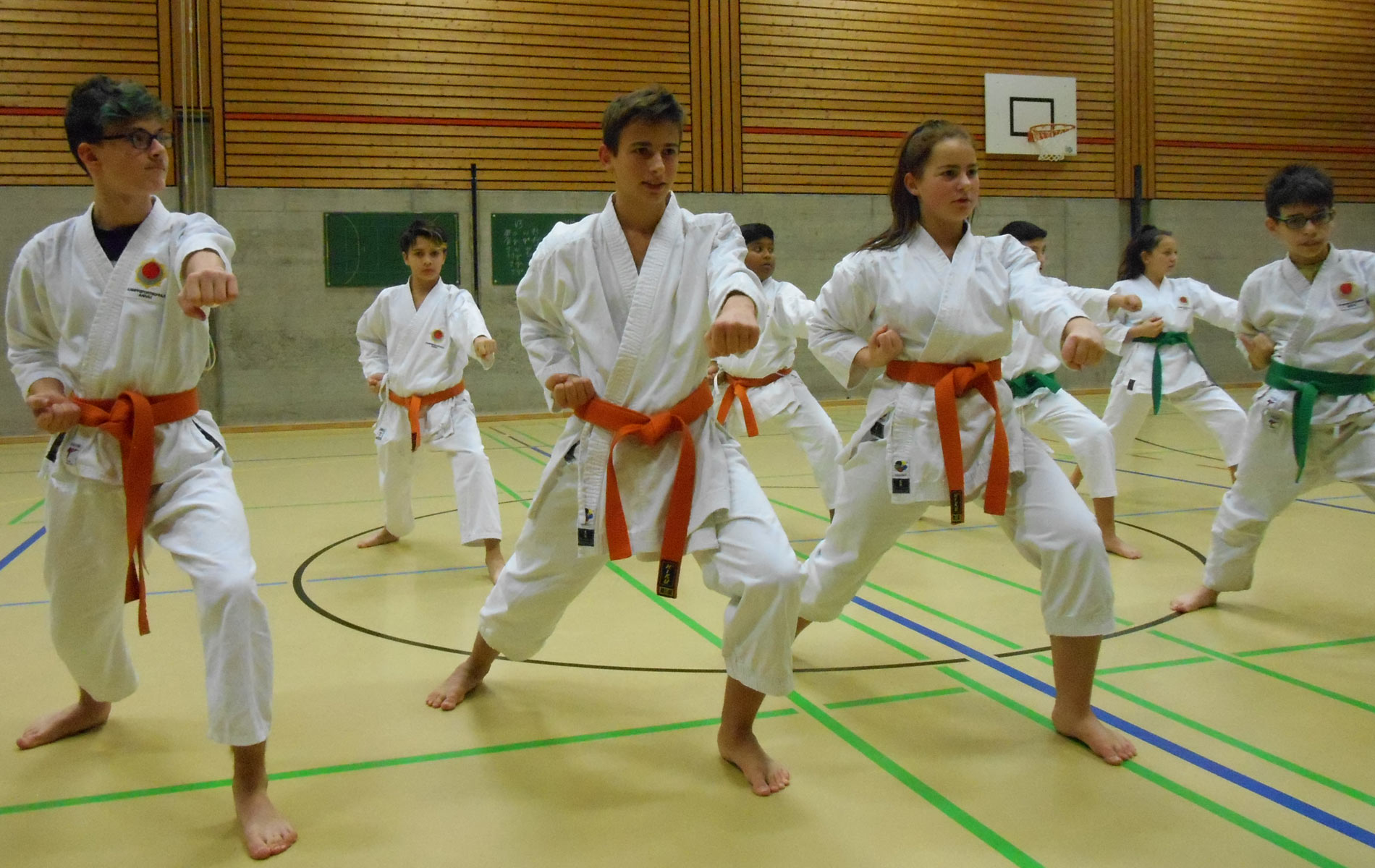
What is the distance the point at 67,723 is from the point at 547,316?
5.40 feet

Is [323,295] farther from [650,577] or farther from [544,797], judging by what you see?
[544,797]

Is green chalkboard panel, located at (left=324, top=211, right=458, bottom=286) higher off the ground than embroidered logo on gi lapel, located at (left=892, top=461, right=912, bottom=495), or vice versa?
green chalkboard panel, located at (left=324, top=211, right=458, bottom=286)

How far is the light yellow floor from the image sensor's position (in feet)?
6.71

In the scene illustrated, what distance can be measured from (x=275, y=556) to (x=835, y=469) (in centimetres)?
268

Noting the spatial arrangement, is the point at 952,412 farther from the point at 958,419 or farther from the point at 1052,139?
the point at 1052,139

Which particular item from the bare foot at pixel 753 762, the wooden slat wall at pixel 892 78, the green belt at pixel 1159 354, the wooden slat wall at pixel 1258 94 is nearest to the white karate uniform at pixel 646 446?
the bare foot at pixel 753 762

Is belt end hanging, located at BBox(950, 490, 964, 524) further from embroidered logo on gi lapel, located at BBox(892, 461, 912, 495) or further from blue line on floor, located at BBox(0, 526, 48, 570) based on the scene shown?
blue line on floor, located at BBox(0, 526, 48, 570)

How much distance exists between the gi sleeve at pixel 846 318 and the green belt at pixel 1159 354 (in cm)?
292

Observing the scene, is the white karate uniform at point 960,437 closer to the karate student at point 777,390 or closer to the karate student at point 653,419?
the karate student at point 653,419

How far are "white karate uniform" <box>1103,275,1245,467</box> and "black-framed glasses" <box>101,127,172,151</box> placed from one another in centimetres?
423

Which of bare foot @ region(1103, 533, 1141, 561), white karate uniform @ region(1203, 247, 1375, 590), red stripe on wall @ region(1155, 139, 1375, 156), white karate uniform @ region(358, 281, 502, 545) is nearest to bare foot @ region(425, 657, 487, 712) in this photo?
white karate uniform @ region(358, 281, 502, 545)

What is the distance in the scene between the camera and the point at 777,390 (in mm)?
4871

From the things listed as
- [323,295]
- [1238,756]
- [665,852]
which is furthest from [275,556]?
[323,295]

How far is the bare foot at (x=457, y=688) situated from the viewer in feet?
9.20
